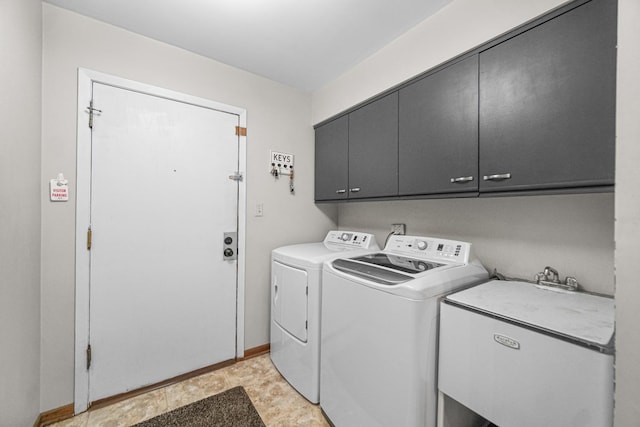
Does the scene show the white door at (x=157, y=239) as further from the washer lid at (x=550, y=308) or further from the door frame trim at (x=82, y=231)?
the washer lid at (x=550, y=308)

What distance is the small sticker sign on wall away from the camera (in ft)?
4.80

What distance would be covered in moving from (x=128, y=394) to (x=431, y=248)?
2.27 meters

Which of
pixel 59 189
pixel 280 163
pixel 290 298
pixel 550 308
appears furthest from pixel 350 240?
pixel 59 189

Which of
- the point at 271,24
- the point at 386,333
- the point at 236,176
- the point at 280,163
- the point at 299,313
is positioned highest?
the point at 271,24

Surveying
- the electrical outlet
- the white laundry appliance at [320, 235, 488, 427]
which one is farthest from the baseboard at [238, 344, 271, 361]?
the electrical outlet

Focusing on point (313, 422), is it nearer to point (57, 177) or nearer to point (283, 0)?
point (57, 177)

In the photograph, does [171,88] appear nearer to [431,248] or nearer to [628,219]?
[431,248]

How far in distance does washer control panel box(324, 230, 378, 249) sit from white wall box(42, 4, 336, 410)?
0.79ft

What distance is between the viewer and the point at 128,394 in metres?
1.68

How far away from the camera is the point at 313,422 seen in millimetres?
1501

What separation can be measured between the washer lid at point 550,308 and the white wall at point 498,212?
18cm

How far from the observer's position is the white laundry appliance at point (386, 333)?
3.43ft

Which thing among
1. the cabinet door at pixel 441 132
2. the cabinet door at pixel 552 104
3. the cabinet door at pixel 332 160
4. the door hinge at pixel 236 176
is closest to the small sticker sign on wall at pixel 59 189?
the door hinge at pixel 236 176

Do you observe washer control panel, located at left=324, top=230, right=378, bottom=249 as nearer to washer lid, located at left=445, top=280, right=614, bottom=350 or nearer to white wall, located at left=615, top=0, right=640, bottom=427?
washer lid, located at left=445, top=280, right=614, bottom=350
